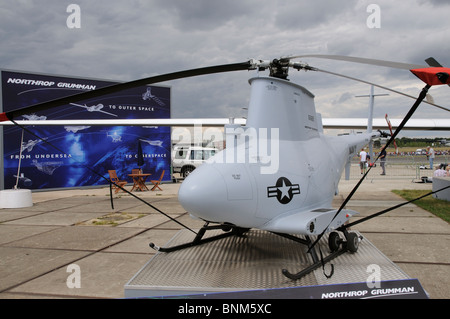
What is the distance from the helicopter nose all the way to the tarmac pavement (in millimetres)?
1479

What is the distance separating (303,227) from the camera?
390 centimetres

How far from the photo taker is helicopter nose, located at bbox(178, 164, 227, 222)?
3648mm

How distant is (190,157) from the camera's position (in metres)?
22.2

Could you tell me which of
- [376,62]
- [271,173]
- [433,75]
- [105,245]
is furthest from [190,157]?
[433,75]

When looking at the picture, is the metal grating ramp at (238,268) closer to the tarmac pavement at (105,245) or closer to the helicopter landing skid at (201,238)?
the helicopter landing skid at (201,238)

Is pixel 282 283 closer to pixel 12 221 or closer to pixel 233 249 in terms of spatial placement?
pixel 233 249

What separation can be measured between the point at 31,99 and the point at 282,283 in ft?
49.9

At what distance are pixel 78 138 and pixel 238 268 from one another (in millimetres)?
14575

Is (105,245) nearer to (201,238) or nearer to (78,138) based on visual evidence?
(201,238)

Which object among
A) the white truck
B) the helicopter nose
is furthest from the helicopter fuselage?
the white truck
